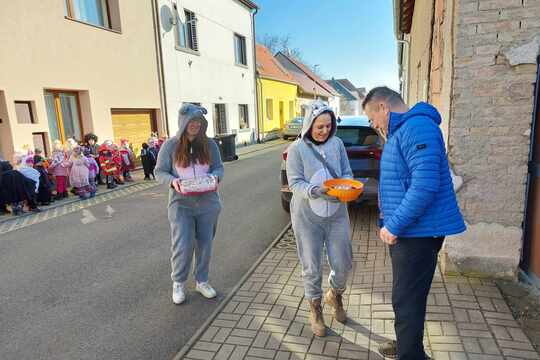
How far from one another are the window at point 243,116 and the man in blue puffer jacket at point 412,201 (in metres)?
19.9

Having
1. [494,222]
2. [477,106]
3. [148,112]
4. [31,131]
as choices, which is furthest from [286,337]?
[148,112]

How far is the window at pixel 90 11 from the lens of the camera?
11.1 meters

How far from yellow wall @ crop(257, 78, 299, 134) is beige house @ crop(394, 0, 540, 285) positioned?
21118mm

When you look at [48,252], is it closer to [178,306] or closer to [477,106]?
[178,306]

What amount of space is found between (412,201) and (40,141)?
1074cm

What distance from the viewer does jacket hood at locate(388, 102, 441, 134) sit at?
211cm

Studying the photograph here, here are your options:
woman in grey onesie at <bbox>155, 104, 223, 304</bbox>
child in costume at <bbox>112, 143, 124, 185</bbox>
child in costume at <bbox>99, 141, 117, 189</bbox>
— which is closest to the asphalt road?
woman in grey onesie at <bbox>155, 104, 223, 304</bbox>

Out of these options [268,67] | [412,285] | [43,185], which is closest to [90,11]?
[43,185]

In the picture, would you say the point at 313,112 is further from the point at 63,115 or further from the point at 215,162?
the point at 63,115

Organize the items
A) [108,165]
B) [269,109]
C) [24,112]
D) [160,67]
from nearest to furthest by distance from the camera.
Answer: [24,112] < [108,165] < [160,67] < [269,109]

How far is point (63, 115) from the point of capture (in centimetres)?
1111

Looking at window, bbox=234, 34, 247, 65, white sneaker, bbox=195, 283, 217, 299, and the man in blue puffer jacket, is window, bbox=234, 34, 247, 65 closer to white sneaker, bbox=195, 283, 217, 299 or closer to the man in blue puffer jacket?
white sneaker, bbox=195, 283, 217, 299

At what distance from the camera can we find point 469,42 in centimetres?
333

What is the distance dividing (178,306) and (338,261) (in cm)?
173
